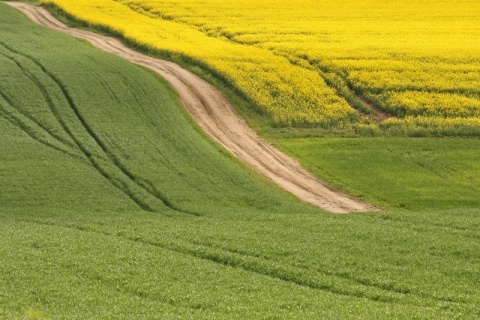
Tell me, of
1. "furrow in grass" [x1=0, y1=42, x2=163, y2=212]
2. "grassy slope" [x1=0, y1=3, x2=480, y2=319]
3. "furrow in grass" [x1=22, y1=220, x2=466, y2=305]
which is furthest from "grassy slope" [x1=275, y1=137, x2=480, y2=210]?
"furrow in grass" [x1=22, y1=220, x2=466, y2=305]

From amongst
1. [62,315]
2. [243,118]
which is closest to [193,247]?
[62,315]

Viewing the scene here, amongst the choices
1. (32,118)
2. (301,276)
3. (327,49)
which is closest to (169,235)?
(301,276)

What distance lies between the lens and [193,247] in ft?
88.3

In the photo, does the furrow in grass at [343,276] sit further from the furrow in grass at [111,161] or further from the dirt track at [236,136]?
the dirt track at [236,136]

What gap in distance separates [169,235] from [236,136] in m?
17.8

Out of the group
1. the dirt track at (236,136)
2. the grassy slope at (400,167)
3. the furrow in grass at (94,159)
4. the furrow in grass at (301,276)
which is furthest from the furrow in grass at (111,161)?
the grassy slope at (400,167)

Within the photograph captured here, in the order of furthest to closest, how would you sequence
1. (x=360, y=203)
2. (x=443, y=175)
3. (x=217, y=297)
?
(x=443, y=175) < (x=360, y=203) < (x=217, y=297)

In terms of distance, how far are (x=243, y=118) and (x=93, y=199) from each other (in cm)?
1612

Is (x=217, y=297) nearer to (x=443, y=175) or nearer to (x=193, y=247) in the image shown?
(x=193, y=247)

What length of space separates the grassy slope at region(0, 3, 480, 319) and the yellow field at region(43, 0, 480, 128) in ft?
26.7

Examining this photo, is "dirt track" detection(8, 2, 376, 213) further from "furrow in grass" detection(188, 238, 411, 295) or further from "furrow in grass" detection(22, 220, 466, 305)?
"furrow in grass" detection(22, 220, 466, 305)

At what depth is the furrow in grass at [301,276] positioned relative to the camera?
2277 centimetres

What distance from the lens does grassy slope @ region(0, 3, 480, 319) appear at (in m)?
21.5

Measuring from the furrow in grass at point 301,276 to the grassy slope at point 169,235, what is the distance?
0.05 metres
